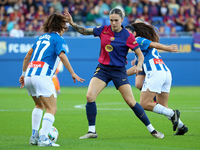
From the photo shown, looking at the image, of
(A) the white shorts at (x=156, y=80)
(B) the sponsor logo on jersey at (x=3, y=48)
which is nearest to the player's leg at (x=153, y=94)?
(A) the white shorts at (x=156, y=80)

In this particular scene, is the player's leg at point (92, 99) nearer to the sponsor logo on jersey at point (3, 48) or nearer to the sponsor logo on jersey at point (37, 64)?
the sponsor logo on jersey at point (37, 64)

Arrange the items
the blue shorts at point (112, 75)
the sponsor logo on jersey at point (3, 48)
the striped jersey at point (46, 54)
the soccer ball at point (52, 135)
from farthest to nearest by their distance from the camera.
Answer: the sponsor logo on jersey at point (3, 48) → the blue shorts at point (112, 75) → the soccer ball at point (52, 135) → the striped jersey at point (46, 54)

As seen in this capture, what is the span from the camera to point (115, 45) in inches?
318

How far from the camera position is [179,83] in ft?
81.7

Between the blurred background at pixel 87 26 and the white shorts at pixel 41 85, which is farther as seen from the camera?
the blurred background at pixel 87 26

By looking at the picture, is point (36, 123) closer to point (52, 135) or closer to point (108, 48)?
point (52, 135)

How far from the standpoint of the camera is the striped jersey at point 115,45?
8.04 m

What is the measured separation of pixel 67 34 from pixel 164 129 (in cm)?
1496

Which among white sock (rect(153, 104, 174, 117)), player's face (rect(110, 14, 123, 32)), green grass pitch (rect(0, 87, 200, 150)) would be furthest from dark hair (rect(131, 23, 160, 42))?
green grass pitch (rect(0, 87, 200, 150))

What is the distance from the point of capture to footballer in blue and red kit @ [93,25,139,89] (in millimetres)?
8062

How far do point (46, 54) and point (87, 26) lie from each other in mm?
16527

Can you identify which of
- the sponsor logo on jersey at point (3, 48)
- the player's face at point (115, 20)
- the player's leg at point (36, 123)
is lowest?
the sponsor logo on jersey at point (3, 48)

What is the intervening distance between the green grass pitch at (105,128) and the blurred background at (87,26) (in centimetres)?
745

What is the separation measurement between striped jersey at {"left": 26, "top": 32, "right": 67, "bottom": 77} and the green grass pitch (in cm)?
117
